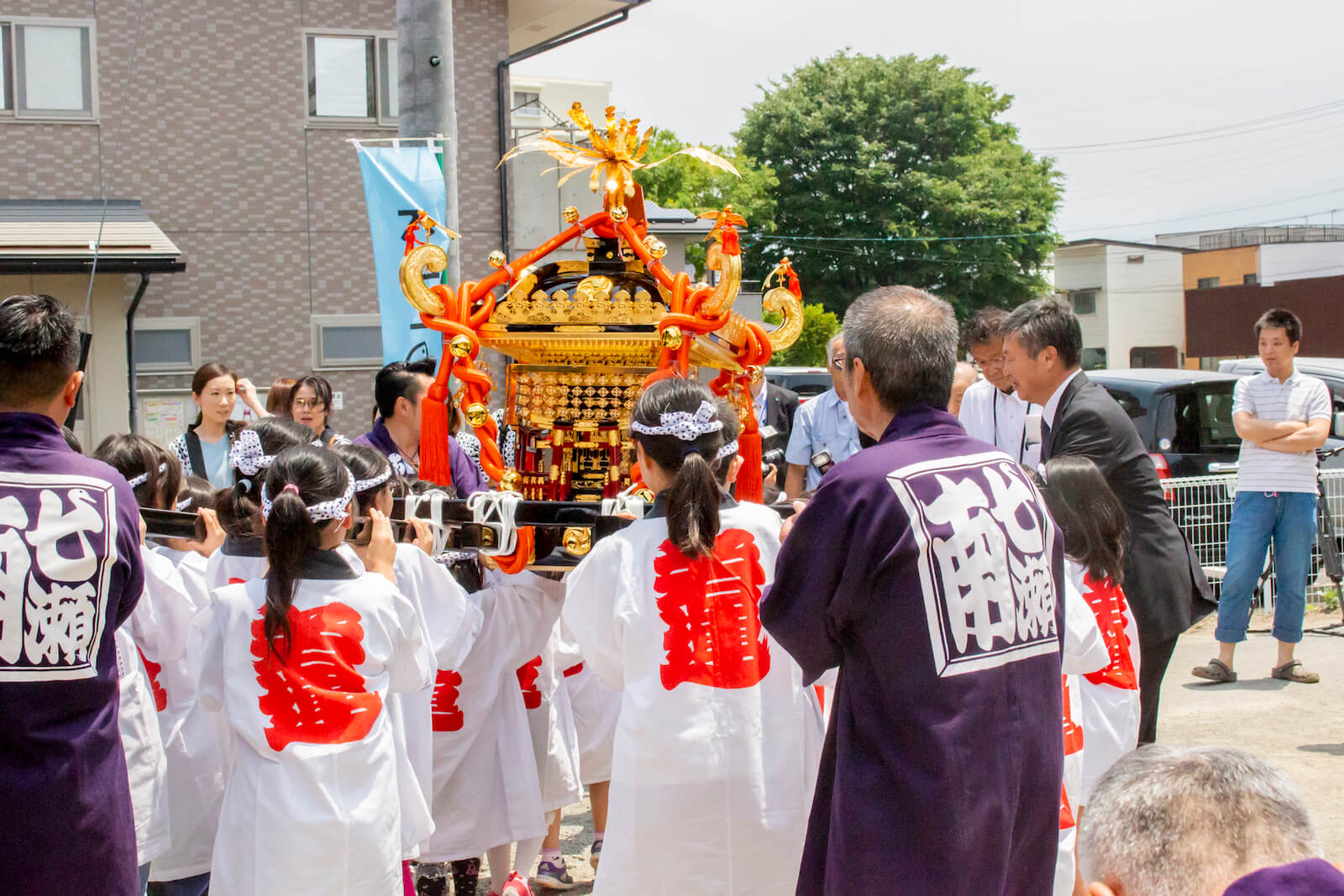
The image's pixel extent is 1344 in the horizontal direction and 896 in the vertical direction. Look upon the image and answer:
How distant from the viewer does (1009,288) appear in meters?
35.9

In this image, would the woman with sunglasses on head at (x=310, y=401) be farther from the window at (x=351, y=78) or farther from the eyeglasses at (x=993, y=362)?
the window at (x=351, y=78)

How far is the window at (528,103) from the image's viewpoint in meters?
15.7

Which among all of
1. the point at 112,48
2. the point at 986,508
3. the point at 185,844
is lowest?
the point at 185,844

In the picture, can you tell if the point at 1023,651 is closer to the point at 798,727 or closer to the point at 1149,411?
the point at 798,727

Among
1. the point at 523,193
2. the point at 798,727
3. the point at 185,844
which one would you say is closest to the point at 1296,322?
the point at 798,727

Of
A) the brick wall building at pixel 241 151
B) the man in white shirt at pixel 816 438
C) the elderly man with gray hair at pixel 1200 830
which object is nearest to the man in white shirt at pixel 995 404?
the man in white shirt at pixel 816 438

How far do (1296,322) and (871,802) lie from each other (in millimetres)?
5581

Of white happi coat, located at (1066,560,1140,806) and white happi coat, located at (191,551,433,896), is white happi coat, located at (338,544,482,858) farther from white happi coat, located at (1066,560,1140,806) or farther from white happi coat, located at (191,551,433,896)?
white happi coat, located at (1066,560,1140,806)

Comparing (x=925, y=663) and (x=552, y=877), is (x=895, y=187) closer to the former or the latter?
(x=552, y=877)

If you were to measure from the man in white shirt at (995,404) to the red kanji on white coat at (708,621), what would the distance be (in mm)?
2447

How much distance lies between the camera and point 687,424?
3180mm

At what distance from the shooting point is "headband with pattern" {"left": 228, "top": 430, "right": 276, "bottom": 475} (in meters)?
3.55

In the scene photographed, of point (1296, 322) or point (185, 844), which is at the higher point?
point (1296, 322)

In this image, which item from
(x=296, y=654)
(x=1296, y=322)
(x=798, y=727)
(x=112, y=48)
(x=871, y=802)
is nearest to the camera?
(x=871, y=802)
